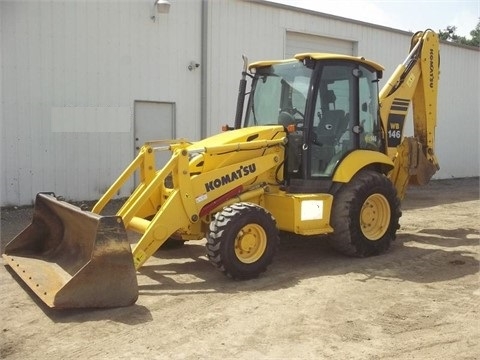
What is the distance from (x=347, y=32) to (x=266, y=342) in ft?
41.9

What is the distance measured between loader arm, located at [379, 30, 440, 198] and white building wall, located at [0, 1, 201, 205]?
572cm

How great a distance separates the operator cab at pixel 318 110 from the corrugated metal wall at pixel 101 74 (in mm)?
5342

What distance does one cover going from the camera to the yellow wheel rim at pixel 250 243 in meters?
5.64

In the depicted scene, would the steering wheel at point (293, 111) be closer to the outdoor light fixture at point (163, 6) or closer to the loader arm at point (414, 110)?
the loader arm at point (414, 110)

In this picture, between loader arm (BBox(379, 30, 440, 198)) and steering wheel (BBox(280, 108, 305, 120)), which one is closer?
steering wheel (BBox(280, 108, 305, 120))

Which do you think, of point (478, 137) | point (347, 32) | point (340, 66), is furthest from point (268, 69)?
point (478, 137)

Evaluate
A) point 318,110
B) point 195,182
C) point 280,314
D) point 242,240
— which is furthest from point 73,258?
point 318,110

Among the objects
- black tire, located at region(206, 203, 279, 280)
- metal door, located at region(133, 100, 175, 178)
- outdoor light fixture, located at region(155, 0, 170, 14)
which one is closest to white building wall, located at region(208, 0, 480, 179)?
metal door, located at region(133, 100, 175, 178)

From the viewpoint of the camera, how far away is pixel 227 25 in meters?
12.8

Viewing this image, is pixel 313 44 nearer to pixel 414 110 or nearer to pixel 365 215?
pixel 414 110

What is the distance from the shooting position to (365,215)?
677 cm

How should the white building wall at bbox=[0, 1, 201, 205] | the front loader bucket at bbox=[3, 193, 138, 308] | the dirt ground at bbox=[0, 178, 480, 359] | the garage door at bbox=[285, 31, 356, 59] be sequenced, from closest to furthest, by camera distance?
1. the dirt ground at bbox=[0, 178, 480, 359]
2. the front loader bucket at bbox=[3, 193, 138, 308]
3. the white building wall at bbox=[0, 1, 201, 205]
4. the garage door at bbox=[285, 31, 356, 59]

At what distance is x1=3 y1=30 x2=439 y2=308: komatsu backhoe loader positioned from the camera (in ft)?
17.8

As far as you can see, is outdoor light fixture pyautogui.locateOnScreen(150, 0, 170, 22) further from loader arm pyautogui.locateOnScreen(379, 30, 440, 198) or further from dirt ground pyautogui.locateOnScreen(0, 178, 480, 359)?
dirt ground pyautogui.locateOnScreen(0, 178, 480, 359)
